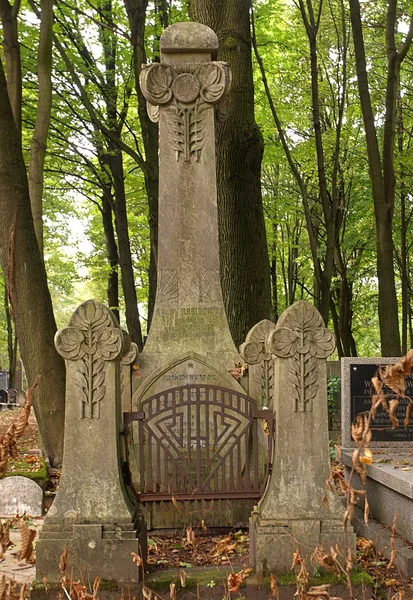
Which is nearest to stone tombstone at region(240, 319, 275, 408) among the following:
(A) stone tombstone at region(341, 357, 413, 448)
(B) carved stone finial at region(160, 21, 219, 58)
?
(A) stone tombstone at region(341, 357, 413, 448)

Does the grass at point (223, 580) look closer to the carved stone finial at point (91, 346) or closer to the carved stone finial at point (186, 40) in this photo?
the carved stone finial at point (91, 346)

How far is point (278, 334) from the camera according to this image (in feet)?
16.1

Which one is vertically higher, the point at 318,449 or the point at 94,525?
the point at 318,449

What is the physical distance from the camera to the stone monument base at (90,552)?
15.2ft

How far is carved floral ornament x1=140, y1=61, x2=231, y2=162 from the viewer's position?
23.4 feet

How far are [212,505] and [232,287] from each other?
4.28 meters

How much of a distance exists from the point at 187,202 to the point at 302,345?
9.32 ft

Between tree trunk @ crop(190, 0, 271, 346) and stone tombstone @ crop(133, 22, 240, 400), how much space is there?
9.54 ft

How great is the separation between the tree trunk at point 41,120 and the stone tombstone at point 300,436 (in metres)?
6.17

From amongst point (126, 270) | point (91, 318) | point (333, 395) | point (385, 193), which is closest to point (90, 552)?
point (91, 318)

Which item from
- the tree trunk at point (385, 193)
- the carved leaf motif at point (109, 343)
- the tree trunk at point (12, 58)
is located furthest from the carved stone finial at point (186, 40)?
the tree trunk at point (385, 193)

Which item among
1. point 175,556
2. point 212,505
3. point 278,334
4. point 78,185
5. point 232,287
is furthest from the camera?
point 78,185

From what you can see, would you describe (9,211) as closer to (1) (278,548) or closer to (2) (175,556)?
(2) (175,556)

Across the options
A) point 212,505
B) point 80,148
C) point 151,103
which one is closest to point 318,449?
point 212,505
